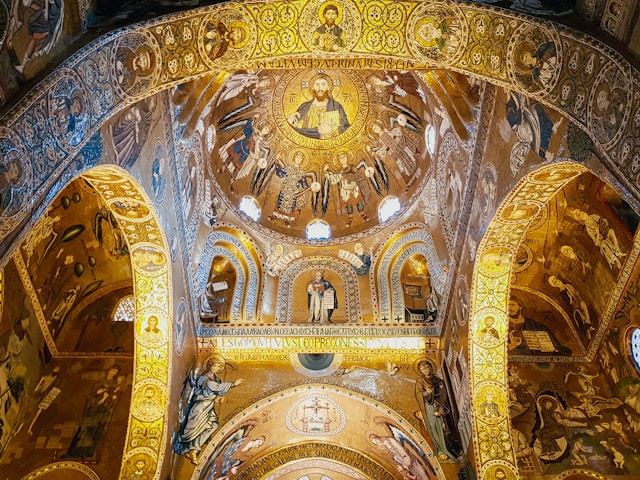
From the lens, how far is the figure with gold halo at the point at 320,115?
50.5 ft

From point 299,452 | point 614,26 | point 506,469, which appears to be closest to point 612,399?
point 506,469

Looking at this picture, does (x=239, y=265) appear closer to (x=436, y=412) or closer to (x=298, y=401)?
(x=298, y=401)

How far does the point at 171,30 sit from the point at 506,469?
903 cm

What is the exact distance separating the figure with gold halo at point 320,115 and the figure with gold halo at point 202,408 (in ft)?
23.1

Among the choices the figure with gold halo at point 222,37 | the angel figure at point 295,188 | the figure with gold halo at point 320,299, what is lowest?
the figure with gold halo at point 222,37

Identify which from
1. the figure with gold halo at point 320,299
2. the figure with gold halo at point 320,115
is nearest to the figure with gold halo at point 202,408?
the figure with gold halo at point 320,299

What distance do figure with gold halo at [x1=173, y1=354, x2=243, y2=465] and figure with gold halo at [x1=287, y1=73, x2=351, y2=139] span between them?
23.1ft

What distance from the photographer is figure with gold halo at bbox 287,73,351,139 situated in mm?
15391

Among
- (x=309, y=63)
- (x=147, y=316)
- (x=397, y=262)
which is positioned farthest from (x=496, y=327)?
(x=147, y=316)

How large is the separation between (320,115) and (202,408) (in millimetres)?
8760

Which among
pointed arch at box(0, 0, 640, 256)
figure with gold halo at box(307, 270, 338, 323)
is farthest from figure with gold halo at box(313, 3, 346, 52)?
figure with gold halo at box(307, 270, 338, 323)

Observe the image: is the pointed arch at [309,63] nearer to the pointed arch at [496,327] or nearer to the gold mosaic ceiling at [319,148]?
the pointed arch at [496,327]

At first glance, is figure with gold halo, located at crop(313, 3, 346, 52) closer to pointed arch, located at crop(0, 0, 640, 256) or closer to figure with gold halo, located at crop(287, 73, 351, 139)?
pointed arch, located at crop(0, 0, 640, 256)

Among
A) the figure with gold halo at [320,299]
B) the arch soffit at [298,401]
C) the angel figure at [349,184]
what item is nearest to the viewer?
the arch soffit at [298,401]
